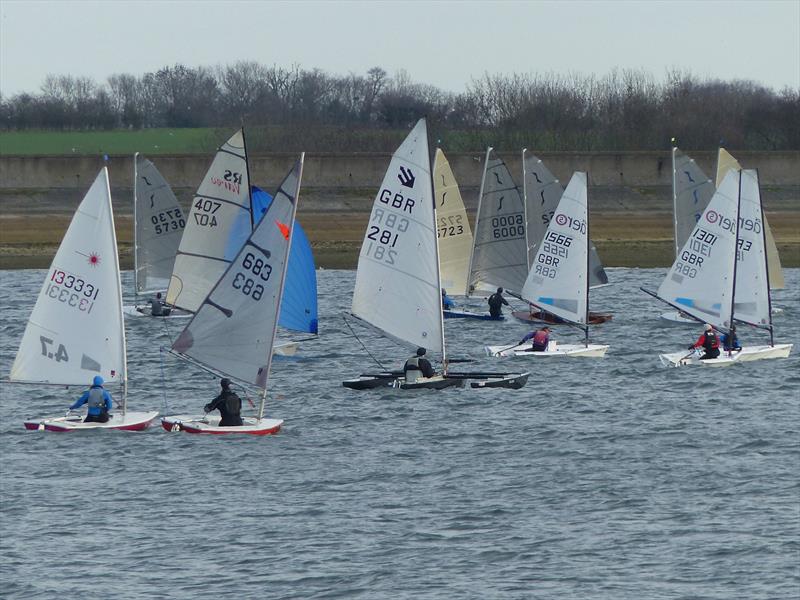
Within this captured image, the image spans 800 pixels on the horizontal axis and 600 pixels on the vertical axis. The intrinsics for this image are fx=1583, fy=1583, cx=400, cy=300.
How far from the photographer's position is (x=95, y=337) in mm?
31344

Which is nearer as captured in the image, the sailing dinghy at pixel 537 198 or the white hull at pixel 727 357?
the white hull at pixel 727 357

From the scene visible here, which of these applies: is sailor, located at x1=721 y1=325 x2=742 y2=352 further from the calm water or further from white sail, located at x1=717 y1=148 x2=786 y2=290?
white sail, located at x1=717 y1=148 x2=786 y2=290

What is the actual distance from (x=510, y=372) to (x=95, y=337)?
11.7 metres

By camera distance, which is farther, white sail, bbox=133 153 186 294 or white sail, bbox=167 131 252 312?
white sail, bbox=133 153 186 294

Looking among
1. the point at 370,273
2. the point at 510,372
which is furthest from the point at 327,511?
the point at 510,372

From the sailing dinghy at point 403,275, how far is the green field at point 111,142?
204 feet

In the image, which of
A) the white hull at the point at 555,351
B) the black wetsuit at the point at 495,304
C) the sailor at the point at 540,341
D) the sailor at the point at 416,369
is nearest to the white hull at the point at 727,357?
the white hull at the point at 555,351

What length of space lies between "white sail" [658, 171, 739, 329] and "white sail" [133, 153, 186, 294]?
1700 centimetres

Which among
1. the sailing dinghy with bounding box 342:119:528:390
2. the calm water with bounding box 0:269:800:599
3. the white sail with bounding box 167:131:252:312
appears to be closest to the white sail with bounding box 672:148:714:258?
the calm water with bounding box 0:269:800:599

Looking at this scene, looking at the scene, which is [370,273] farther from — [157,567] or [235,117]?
[235,117]

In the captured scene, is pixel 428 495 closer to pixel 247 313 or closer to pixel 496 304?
pixel 247 313

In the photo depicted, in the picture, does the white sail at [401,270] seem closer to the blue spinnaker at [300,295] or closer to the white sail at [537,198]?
the blue spinnaker at [300,295]

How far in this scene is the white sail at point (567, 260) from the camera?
4269 centimetres

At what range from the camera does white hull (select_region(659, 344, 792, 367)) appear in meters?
39.9
